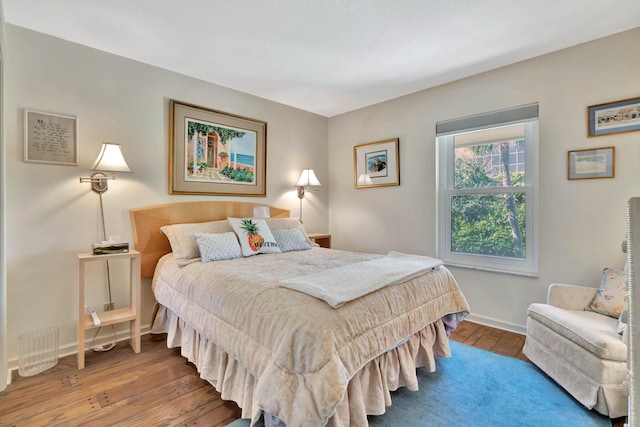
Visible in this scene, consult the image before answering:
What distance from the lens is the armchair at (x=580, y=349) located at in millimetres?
1593

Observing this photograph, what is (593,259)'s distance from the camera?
2.36 metres

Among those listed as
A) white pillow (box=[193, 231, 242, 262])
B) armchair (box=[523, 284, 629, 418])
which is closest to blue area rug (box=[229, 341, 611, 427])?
armchair (box=[523, 284, 629, 418])

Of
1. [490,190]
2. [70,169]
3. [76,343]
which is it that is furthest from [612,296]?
[70,169]

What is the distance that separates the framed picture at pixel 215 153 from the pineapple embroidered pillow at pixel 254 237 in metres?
0.63

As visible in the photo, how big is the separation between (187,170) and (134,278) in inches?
44.2

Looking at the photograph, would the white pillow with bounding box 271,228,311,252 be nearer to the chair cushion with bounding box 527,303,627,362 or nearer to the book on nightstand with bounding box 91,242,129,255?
the book on nightstand with bounding box 91,242,129,255

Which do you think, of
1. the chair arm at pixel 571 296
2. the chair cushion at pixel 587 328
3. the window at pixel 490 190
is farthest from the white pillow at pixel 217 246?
the chair arm at pixel 571 296

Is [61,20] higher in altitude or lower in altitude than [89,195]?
higher

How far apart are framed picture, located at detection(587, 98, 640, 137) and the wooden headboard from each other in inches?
135

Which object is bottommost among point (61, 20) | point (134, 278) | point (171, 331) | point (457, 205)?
point (171, 331)

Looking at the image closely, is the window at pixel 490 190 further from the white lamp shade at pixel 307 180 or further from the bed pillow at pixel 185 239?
the bed pillow at pixel 185 239

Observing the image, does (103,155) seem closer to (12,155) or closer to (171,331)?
(12,155)

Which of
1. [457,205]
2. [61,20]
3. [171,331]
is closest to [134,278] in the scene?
[171,331]

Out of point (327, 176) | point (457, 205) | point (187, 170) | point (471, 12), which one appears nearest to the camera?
point (471, 12)
